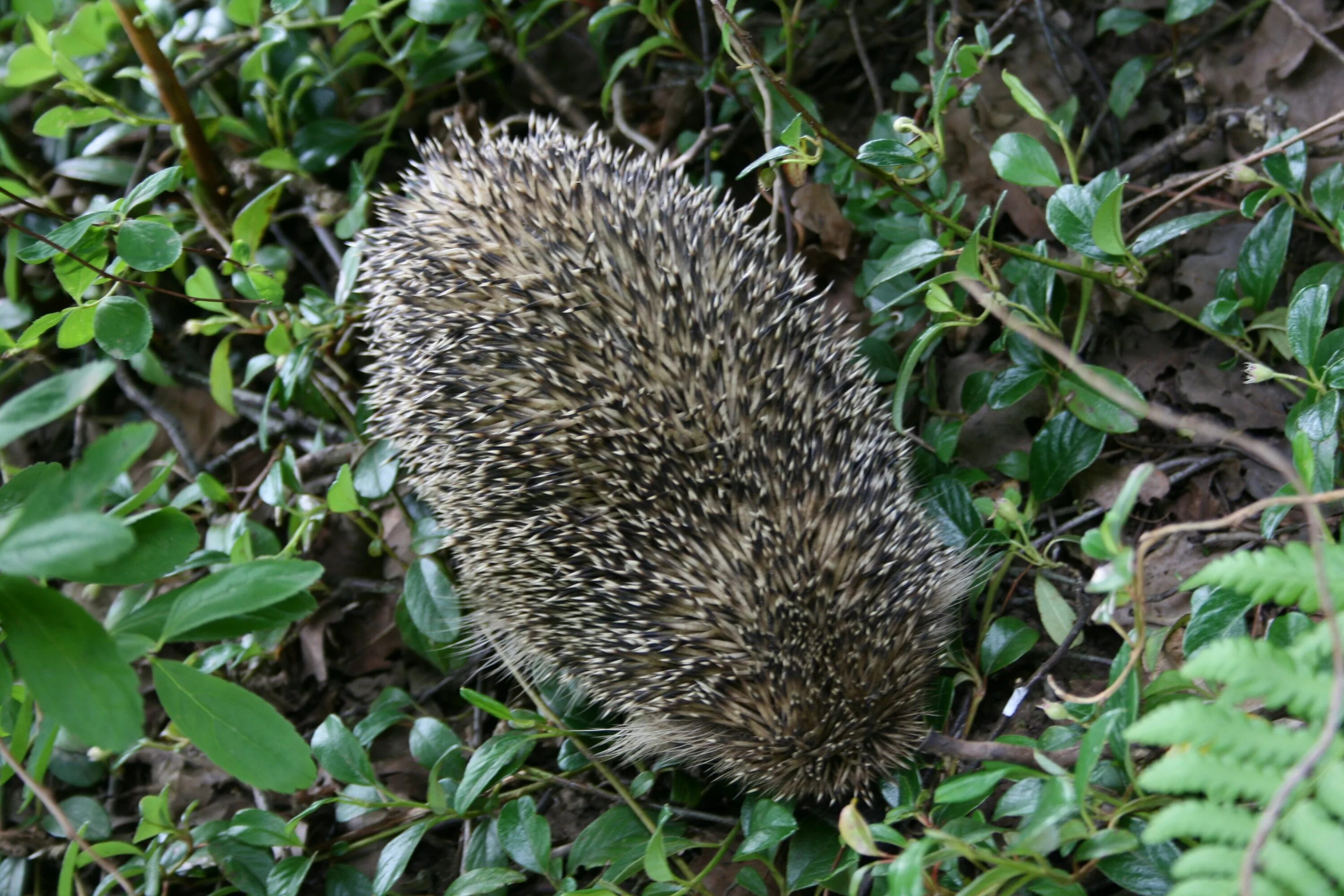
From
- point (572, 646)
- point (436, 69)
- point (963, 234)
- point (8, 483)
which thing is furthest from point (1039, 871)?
point (436, 69)

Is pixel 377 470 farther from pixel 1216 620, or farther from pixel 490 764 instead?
pixel 1216 620

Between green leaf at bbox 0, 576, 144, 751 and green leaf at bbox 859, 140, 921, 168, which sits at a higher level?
green leaf at bbox 0, 576, 144, 751

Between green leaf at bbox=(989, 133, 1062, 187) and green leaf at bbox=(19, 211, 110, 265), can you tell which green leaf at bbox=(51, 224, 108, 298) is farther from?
green leaf at bbox=(989, 133, 1062, 187)

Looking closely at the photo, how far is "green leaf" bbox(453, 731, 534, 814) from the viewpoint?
3076 millimetres

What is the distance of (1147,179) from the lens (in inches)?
155

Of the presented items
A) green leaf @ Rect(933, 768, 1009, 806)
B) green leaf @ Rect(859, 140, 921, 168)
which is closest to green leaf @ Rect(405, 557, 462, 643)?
green leaf @ Rect(933, 768, 1009, 806)

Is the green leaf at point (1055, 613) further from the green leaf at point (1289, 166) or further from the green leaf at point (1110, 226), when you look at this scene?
the green leaf at point (1289, 166)

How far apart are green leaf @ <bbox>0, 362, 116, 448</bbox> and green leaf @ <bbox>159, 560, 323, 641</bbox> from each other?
51cm

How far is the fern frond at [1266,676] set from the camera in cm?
170

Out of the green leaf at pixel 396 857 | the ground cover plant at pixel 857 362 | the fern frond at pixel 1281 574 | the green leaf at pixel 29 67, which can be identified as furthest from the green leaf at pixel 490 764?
the green leaf at pixel 29 67

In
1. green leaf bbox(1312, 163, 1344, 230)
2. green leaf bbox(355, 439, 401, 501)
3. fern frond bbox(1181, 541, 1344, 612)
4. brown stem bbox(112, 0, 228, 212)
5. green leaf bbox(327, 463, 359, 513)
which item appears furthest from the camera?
brown stem bbox(112, 0, 228, 212)

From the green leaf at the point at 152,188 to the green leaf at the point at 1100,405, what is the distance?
298 cm

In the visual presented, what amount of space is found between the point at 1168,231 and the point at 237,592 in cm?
298

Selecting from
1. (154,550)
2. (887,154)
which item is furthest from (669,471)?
(154,550)
